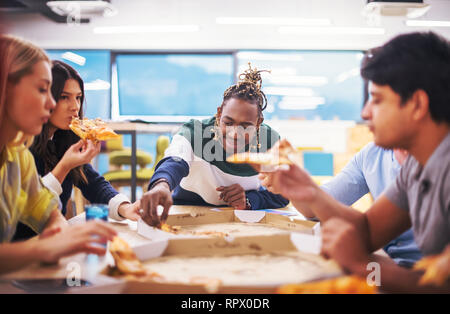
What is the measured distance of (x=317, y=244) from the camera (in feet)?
2.34

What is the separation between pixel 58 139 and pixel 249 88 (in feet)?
2.50

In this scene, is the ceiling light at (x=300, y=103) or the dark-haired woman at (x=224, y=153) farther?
the ceiling light at (x=300, y=103)

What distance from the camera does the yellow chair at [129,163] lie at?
3.61 m

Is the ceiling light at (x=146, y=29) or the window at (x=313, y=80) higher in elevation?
the ceiling light at (x=146, y=29)

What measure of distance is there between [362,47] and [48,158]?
5.70 m

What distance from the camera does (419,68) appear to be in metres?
0.68

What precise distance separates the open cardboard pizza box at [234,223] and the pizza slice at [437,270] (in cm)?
39

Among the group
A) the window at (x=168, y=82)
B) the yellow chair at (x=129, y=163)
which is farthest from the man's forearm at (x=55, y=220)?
the window at (x=168, y=82)

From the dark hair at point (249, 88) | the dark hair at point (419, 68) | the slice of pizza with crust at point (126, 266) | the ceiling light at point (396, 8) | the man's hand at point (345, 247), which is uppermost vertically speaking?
the ceiling light at point (396, 8)

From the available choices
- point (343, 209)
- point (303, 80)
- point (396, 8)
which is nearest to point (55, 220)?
point (343, 209)

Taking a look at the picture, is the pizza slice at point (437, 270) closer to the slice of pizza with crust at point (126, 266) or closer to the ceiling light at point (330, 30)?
the slice of pizza with crust at point (126, 266)

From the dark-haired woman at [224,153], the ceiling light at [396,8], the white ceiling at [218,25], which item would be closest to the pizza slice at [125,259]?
the dark-haired woman at [224,153]

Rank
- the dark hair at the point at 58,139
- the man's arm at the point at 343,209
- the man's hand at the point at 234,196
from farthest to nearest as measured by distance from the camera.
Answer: the man's hand at the point at 234,196
the dark hair at the point at 58,139
the man's arm at the point at 343,209

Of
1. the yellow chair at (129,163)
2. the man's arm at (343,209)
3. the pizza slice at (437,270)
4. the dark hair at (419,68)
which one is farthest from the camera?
the yellow chair at (129,163)
